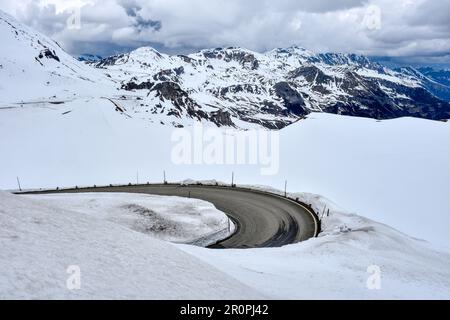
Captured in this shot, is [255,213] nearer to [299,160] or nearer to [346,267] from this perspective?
[346,267]

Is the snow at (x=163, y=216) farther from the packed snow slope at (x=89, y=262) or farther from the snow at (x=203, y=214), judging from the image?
the packed snow slope at (x=89, y=262)

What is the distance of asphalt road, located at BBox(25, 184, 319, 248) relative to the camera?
3162 cm

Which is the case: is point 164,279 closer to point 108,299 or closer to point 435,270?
point 108,299

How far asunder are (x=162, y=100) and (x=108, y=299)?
641ft

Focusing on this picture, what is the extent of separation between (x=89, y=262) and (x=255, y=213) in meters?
27.9

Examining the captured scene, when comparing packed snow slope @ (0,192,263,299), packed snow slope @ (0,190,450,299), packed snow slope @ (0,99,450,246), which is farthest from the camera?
packed snow slope @ (0,99,450,246)

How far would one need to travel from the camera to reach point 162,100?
199m

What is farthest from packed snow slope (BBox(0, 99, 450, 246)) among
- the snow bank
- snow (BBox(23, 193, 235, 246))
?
snow (BBox(23, 193, 235, 246))

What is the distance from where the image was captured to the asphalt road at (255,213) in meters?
31.6

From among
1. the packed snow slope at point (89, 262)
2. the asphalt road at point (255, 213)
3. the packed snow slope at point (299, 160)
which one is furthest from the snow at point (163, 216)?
the packed snow slope at point (299, 160)

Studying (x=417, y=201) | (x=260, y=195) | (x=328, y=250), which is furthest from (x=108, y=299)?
A: (x=417, y=201)

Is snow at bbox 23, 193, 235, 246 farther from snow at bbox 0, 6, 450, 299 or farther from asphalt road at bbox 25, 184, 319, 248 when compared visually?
asphalt road at bbox 25, 184, 319, 248

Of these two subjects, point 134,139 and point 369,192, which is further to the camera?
point 134,139

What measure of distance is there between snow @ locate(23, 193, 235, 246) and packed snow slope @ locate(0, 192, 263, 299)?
51.6 ft
